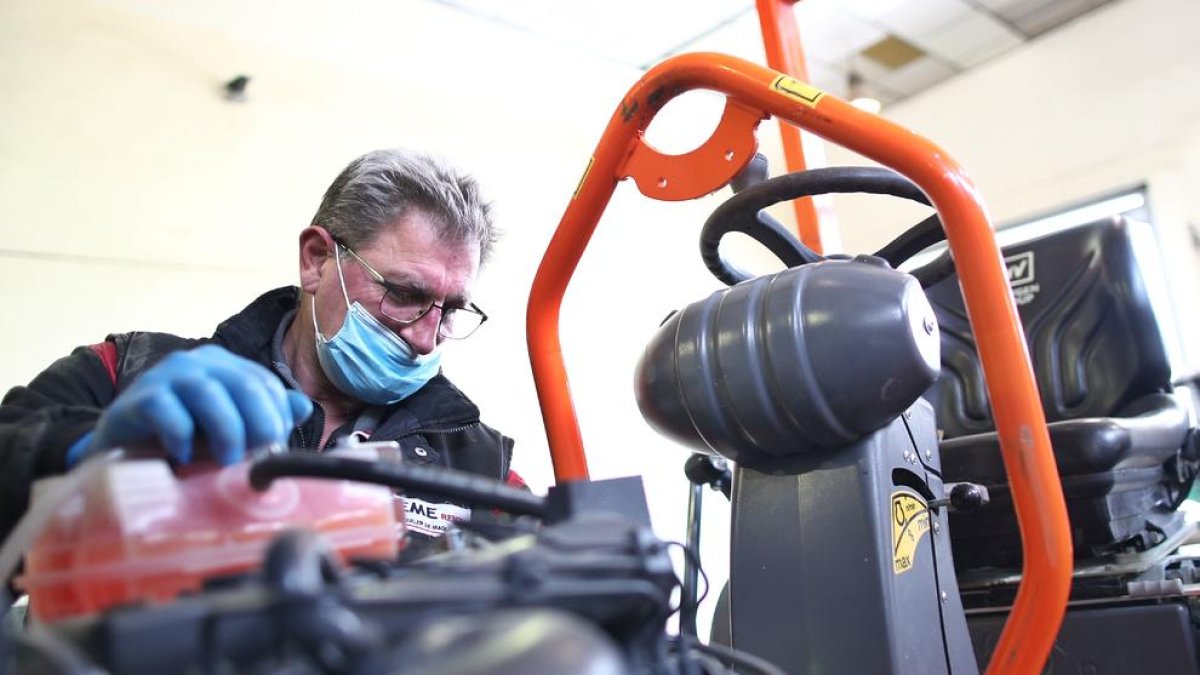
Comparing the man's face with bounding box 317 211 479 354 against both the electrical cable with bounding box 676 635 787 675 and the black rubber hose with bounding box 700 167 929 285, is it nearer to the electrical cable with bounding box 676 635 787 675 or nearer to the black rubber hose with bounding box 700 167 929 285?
the black rubber hose with bounding box 700 167 929 285

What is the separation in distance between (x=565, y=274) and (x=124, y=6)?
2776 mm

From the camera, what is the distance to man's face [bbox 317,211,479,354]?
148 centimetres

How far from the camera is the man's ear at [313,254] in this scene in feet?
5.07

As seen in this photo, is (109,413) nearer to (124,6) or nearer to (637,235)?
(124,6)

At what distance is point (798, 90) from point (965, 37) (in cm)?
A: 416

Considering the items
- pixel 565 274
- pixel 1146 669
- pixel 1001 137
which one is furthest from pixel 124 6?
pixel 1001 137

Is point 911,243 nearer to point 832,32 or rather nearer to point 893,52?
point 832,32

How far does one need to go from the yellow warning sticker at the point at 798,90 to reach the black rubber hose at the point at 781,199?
0.26ft

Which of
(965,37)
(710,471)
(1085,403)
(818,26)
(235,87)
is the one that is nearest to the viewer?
(710,471)

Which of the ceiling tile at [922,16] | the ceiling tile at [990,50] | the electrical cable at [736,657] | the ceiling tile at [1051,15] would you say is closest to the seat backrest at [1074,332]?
the electrical cable at [736,657]

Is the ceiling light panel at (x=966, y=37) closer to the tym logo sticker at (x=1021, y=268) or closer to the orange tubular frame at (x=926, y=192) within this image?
the tym logo sticker at (x=1021, y=268)

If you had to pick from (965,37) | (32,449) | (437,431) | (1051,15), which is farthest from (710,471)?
(1051,15)

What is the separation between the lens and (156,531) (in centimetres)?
44

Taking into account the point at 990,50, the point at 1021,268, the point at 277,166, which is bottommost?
the point at 1021,268
